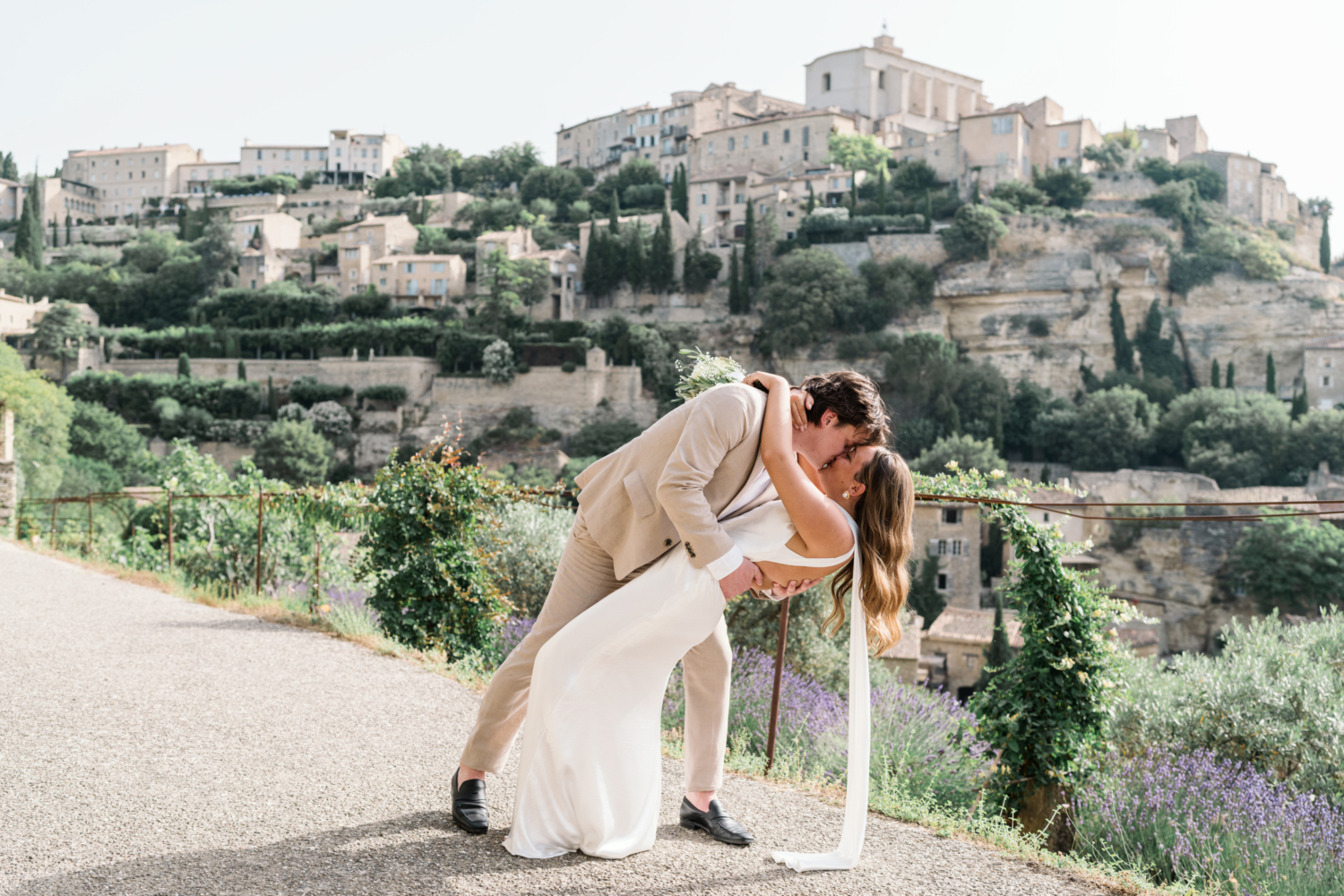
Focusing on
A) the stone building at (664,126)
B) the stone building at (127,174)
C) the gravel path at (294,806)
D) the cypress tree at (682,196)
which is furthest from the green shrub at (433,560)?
the stone building at (127,174)

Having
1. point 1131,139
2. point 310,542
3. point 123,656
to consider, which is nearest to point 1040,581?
point 123,656

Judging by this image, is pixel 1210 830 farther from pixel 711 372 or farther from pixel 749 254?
pixel 749 254

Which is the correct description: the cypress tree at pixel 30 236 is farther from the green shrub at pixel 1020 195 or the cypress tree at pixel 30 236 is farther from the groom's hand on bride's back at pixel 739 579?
the groom's hand on bride's back at pixel 739 579

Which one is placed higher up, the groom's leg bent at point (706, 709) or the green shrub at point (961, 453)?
the groom's leg bent at point (706, 709)

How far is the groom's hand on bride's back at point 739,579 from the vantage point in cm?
224

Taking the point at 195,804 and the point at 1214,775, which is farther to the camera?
the point at 1214,775

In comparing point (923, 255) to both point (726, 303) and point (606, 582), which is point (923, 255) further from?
point (606, 582)

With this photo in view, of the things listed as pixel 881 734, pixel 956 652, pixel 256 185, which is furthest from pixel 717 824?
pixel 256 185

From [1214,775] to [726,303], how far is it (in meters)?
44.2

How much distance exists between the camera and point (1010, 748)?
3.50m

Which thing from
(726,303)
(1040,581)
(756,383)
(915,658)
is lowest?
(915,658)

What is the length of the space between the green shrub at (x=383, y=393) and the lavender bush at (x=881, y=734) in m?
40.6

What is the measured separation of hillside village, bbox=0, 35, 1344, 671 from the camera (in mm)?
38719

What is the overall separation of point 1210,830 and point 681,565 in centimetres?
194
